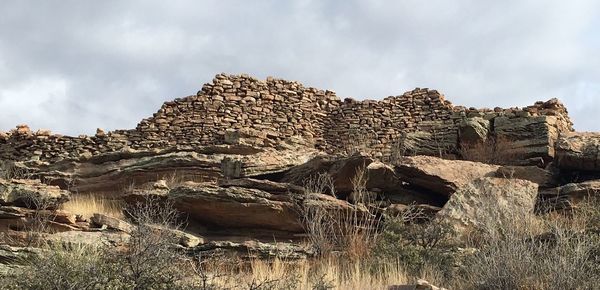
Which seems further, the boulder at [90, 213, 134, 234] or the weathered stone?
the boulder at [90, 213, 134, 234]

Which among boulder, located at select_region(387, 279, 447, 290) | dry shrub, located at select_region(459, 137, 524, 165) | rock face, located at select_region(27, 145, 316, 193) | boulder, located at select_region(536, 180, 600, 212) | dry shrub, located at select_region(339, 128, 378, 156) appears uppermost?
dry shrub, located at select_region(339, 128, 378, 156)

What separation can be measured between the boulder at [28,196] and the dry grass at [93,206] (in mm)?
550

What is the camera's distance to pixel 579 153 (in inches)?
473

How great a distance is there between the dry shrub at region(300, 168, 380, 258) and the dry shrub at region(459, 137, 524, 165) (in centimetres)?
355

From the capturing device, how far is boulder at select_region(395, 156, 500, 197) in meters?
11.5

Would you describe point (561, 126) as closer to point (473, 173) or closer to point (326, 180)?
point (473, 173)

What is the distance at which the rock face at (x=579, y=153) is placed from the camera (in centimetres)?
1194

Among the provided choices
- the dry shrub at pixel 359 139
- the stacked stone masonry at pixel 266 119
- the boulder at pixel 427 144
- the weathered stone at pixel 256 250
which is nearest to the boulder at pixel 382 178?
the weathered stone at pixel 256 250

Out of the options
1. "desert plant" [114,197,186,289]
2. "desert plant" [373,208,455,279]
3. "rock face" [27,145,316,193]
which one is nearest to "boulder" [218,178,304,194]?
"rock face" [27,145,316,193]

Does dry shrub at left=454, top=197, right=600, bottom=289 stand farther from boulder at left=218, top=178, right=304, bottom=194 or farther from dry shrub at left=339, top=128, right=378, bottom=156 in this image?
dry shrub at left=339, top=128, right=378, bottom=156

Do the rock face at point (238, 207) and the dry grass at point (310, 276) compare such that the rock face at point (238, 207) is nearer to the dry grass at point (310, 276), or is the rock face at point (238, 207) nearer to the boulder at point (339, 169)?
the boulder at point (339, 169)

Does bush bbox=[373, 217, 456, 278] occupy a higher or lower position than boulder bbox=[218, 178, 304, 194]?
lower

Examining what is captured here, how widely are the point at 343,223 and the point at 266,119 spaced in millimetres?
8322

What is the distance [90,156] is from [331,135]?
20.4 feet
